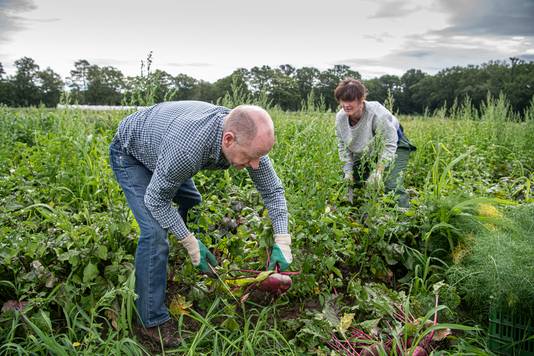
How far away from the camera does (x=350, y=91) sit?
401 centimetres

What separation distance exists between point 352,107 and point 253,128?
7.53ft

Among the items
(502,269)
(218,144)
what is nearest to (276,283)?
(218,144)

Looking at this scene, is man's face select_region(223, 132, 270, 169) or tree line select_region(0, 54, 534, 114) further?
tree line select_region(0, 54, 534, 114)

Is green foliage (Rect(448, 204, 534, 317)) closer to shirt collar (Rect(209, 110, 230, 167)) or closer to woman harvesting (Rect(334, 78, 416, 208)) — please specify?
woman harvesting (Rect(334, 78, 416, 208))

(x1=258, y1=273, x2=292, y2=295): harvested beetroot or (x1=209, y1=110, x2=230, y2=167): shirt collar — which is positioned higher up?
(x1=209, y1=110, x2=230, y2=167): shirt collar

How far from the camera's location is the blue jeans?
7.39 feet

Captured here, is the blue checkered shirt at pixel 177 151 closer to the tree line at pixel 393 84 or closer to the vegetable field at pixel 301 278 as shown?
the vegetable field at pixel 301 278

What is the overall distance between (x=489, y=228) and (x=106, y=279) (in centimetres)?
235

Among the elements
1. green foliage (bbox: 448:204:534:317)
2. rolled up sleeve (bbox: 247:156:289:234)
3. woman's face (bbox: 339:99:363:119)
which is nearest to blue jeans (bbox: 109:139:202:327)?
rolled up sleeve (bbox: 247:156:289:234)

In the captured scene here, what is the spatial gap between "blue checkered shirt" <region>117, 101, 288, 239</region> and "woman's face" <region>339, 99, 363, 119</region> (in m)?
1.83

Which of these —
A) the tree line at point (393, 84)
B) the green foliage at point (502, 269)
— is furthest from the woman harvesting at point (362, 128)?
the tree line at point (393, 84)

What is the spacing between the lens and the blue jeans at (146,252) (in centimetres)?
225

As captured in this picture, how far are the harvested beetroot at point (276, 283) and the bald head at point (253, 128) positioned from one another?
27.5 inches

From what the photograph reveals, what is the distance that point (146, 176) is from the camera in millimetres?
2512
